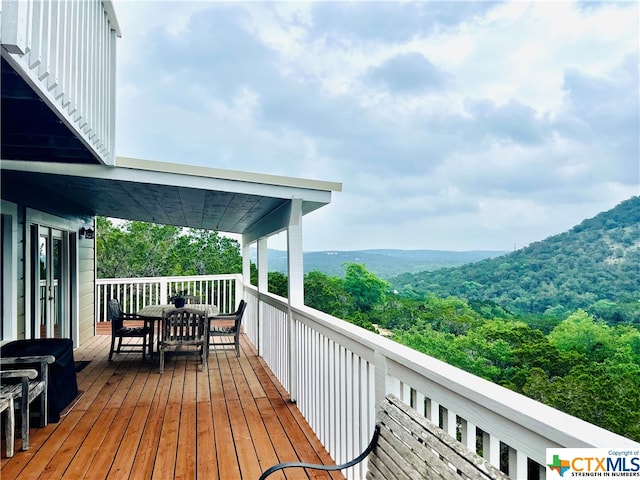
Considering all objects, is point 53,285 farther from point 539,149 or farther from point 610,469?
point 539,149

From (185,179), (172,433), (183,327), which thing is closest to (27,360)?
(172,433)

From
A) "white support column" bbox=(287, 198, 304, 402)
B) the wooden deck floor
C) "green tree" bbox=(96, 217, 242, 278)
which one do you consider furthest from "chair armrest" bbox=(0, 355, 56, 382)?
"green tree" bbox=(96, 217, 242, 278)

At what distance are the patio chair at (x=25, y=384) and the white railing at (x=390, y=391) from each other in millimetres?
2028

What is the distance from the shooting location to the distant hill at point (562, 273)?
11570 mm

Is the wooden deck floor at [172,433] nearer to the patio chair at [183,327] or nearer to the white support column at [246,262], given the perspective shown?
the patio chair at [183,327]

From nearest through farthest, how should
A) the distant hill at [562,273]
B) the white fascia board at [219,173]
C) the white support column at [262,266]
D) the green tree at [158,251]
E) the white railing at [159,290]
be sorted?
1. the white fascia board at [219,173]
2. the white support column at [262,266]
3. the white railing at [159,290]
4. the distant hill at [562,273]
5. the green tree at [158,251]

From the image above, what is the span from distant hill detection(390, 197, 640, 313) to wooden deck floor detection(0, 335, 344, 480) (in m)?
8.78

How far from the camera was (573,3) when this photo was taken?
78.5ft

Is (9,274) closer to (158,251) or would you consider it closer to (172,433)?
(172,433)

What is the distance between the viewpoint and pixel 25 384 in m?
3.30

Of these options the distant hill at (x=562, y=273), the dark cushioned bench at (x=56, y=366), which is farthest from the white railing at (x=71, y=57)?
the distant hill at (x=562, y=273)

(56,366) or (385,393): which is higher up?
(385,393)

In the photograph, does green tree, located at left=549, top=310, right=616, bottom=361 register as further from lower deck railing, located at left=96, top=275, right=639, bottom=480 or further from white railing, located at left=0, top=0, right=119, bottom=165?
white railing, located at left=0, top=0, right=119, bottom=165

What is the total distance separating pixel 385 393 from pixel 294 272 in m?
2.40
